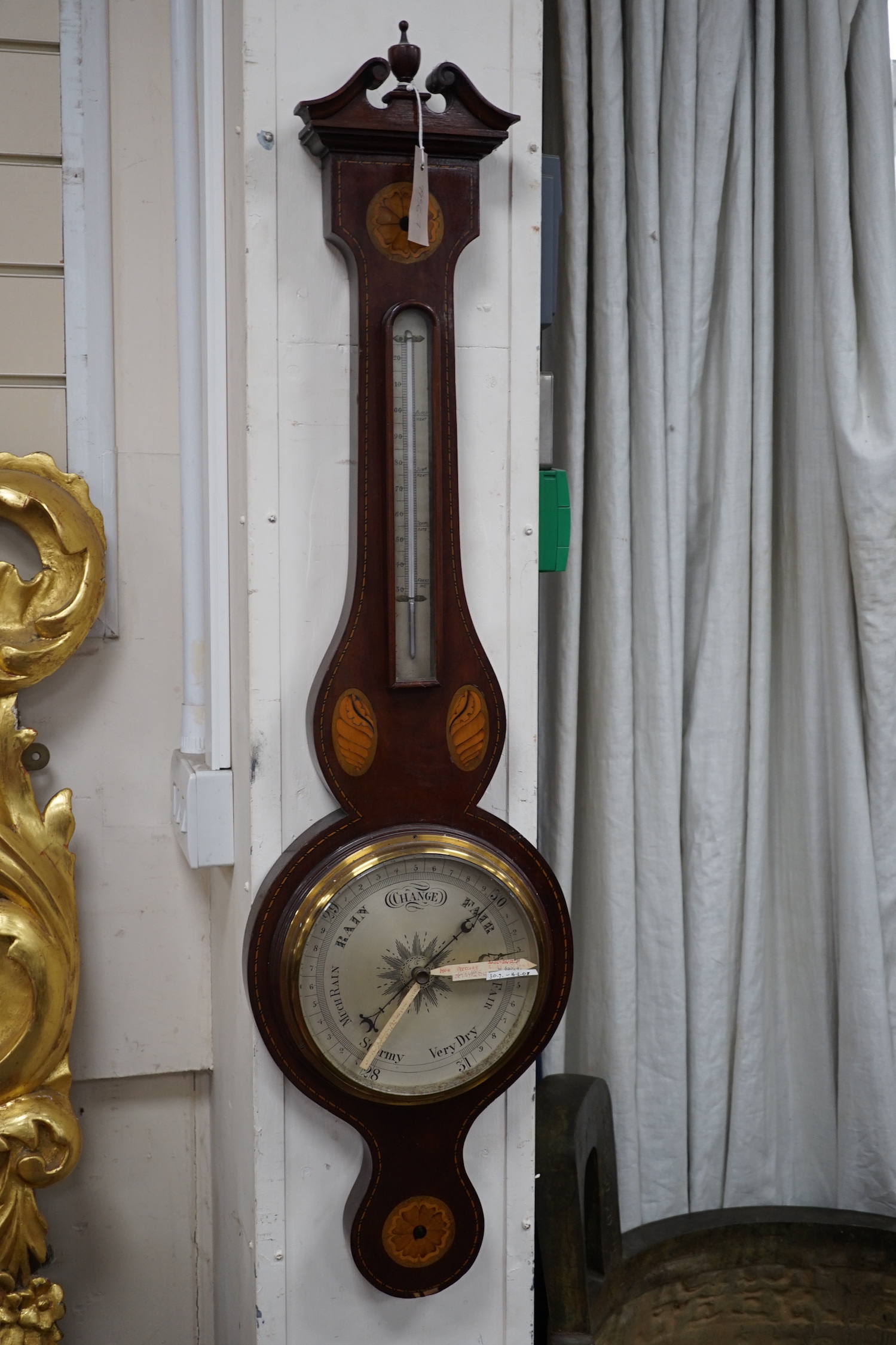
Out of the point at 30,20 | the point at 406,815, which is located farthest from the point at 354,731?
the point at 30,20

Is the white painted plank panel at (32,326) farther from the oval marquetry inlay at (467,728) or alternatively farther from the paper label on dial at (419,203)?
the oval marquetry inlay at (467,728)

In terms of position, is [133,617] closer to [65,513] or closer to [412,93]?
[65,513]

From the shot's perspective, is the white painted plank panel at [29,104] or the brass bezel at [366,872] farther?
the white painted plank panel at [29,104]

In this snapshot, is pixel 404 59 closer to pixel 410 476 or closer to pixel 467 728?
pixel 410 476

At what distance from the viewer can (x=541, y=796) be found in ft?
5.60

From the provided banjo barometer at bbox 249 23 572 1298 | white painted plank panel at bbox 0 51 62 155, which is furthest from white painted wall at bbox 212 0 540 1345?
white painted plank panel at bbox 0 51 62 155

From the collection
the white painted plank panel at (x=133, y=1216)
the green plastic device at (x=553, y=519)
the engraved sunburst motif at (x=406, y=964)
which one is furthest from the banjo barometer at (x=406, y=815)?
the white painted plank panel at (x=133, y=1216)

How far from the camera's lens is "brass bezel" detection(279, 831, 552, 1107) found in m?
1.20

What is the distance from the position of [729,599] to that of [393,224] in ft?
2.42

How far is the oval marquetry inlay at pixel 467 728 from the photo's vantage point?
1.25m

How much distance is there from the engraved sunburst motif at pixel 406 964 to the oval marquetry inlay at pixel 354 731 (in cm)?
18

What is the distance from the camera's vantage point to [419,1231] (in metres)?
1.28

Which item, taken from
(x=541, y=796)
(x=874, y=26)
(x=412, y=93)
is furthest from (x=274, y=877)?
(x=874, y=26)

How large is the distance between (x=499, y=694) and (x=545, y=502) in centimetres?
24
